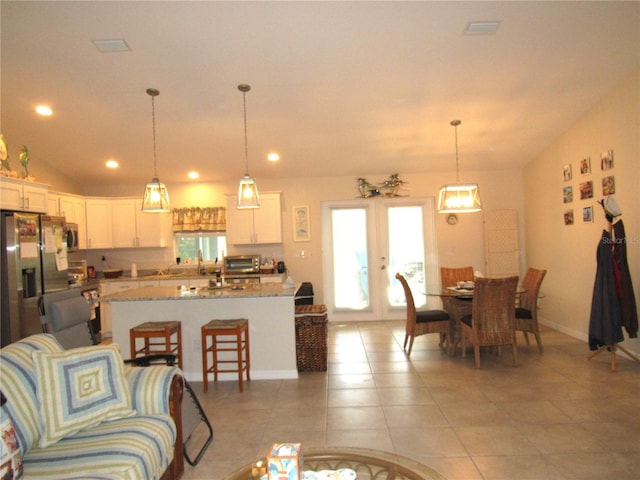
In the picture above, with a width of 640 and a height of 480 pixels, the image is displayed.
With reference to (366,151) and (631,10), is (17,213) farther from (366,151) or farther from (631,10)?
(631,10)

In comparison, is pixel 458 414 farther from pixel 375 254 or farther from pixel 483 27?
pixel 375 254

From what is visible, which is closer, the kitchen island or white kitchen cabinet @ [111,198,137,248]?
the kitchen island

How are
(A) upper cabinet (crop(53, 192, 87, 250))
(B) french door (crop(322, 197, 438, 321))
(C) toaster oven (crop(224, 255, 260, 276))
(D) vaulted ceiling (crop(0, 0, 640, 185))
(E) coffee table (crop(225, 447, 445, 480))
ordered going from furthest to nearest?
(B) french door (crop(322, 197, 438, 321)), (C) toaster oven (crop(224, 255, 260, 276)), (A) upper cabinet (crop(53, 192, 87, 250)), (D) vaulted ceiling (crop(0, 0, 640, 185)), (E) coffee table (crop(225, 447, 445, 480))

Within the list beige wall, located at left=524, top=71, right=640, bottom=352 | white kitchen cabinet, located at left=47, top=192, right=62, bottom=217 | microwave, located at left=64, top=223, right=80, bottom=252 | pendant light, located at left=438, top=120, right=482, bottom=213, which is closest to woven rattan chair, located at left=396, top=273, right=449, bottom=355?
pendant light, located at left=438, top=120, right=482, bottom=213

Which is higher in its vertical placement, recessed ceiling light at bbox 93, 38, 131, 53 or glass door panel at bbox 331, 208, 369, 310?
recessed ceiling light at bbox 93, 38, 131, 53

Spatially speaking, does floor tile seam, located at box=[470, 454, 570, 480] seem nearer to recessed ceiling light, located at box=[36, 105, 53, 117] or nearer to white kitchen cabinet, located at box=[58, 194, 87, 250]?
recessed ceiling light, located at box=[36, 105, 53, 117]

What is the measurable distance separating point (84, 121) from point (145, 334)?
269cm

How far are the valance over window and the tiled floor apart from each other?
3.18m

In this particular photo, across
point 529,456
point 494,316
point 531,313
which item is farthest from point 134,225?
point 529,456

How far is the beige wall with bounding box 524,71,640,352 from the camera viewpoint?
3.95m

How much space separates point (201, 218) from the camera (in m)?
6.48

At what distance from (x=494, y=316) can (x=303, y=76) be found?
3004mm

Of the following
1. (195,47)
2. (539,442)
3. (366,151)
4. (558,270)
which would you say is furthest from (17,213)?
(558,270)

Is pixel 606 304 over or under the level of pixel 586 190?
under
